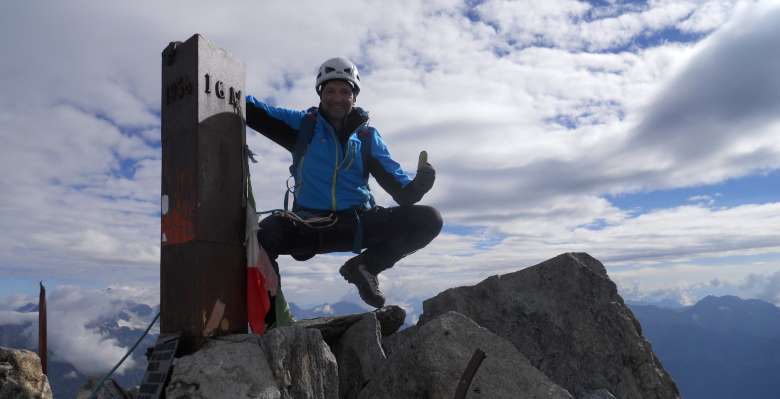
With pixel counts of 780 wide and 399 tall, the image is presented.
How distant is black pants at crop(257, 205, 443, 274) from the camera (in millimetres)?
7707

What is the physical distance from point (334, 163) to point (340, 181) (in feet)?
0.97

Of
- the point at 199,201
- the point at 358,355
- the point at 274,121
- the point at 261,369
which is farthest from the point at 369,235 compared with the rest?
the point at 261,369

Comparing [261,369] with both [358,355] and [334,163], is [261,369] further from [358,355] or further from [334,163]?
→ [334,163]

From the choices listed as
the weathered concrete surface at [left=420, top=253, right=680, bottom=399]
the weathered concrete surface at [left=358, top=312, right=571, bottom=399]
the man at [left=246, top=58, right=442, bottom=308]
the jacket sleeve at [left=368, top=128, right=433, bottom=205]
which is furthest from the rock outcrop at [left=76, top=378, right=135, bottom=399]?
the weathered concrete surface at [left=420, top=253, right=680, bottom=399]

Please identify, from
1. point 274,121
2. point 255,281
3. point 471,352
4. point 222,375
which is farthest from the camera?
point 274,121

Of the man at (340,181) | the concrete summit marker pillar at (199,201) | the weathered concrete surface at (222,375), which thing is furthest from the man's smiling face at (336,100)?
the weathered concrete surface at (222,375)

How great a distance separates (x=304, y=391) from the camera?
6.16m

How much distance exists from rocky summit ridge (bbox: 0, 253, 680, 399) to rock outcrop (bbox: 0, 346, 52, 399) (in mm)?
7846

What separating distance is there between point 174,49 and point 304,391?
4684 millimetres

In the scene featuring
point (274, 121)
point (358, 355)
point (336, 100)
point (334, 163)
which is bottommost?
point (358, 355)

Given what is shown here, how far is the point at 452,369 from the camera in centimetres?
633

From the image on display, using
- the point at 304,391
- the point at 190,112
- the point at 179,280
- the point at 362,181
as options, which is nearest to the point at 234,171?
the point at 190,112

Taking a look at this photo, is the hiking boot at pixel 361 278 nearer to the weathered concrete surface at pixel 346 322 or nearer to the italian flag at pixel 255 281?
the weathered concrete surface at pixel 346 322

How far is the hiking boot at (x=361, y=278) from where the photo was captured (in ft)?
29.8
